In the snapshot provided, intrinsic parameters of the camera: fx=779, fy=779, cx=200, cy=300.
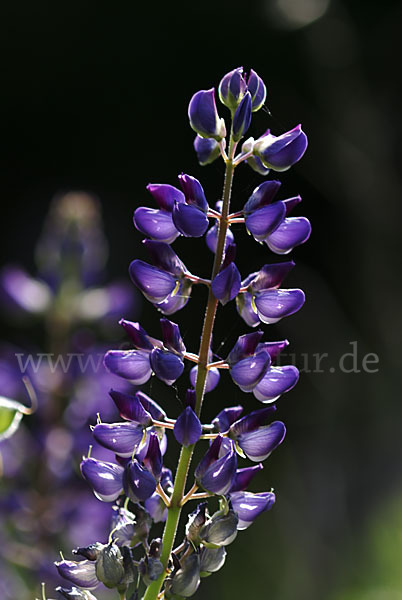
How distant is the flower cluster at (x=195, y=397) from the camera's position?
30.4 inches

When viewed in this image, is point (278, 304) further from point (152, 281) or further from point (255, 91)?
point (255, 91)

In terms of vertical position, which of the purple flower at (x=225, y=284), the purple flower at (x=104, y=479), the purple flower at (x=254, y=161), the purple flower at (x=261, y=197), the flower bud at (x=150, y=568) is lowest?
the flower bud at (x=150, y=568)

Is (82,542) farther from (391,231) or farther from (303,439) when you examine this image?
(391,231)

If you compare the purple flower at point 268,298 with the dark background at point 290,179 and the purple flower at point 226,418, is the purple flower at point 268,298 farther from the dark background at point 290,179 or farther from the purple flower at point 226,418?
the dark background at point 290,179

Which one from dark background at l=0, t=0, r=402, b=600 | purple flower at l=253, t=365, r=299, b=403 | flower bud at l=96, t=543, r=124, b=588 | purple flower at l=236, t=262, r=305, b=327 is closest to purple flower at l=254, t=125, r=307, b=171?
purple flower at l=236, t=262, r=305, b=327

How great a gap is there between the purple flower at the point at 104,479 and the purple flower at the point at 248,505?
120 mm

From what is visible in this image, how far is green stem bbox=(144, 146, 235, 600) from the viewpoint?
2.52 ft

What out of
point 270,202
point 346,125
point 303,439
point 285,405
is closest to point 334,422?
point 303,439

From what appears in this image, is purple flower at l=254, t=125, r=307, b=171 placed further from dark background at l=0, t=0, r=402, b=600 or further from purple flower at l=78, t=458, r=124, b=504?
dark background at l=0, t=0, r=402, b=600

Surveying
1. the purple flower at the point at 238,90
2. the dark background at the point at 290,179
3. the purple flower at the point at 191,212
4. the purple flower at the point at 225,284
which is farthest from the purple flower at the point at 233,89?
the dark background at the point at 290,179

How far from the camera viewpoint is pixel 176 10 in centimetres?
533

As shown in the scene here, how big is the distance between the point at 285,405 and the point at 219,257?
13.1 ft

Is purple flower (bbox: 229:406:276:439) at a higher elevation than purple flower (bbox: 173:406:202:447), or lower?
lower

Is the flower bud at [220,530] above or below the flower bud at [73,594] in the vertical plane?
above
